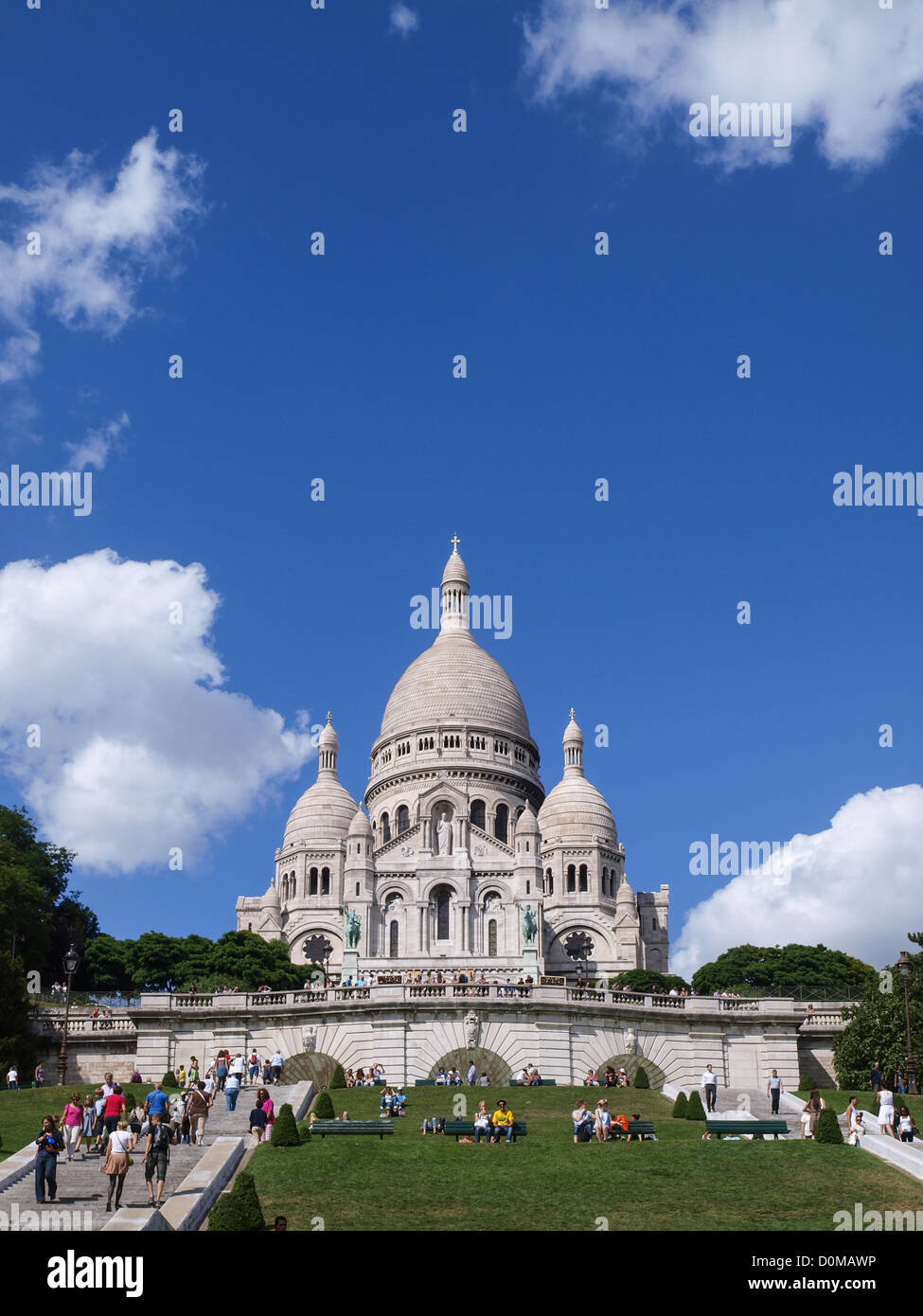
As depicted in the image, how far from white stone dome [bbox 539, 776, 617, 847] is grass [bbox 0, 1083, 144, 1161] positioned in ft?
234

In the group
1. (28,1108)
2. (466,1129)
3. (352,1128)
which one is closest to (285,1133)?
(352,1128)

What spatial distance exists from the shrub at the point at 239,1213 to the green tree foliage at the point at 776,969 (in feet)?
244

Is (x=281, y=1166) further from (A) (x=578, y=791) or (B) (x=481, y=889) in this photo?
(A) (x=578, y=791)

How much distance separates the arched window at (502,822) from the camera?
118 metres

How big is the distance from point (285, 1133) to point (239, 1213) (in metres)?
9.10

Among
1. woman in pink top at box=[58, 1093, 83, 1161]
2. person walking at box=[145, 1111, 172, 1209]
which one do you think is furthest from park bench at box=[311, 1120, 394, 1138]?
person walking at box=[145, 1111, 172, 1209]

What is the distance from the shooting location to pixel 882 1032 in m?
45.4

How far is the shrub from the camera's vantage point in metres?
20.2

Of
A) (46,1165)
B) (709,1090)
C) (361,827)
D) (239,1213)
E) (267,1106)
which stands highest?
(361,827)

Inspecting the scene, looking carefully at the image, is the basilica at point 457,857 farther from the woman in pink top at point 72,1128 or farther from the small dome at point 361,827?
the woman in pink top at point 72,1128

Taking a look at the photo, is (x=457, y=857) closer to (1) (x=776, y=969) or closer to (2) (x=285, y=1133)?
(1) (x=776, y=969)
